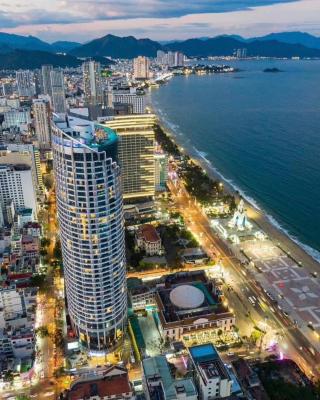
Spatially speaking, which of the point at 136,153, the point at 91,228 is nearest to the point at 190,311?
the point at 91,228

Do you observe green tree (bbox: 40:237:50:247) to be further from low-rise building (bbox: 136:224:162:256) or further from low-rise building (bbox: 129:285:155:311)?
low-rise building (bbox: 129:285:155:311)

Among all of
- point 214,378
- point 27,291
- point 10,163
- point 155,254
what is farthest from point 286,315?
point 10,163

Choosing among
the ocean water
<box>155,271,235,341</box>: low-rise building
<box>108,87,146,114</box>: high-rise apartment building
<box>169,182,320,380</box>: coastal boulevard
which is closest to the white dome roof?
Answer: <box>155,271,235,341</box>: low-rise building

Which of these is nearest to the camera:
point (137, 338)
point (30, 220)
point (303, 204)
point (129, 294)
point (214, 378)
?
point (214, 378)

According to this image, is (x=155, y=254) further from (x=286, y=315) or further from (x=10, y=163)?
(x=10, y=163)

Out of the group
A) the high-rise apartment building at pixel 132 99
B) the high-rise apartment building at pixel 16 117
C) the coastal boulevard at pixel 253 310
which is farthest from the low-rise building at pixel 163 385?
the high-rise apartment building at pixel 16 117

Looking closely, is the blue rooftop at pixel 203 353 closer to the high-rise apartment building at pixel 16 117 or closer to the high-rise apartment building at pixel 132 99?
the high-rise apartment building at pixel 132 99

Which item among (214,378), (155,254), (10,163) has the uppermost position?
(10,163)
